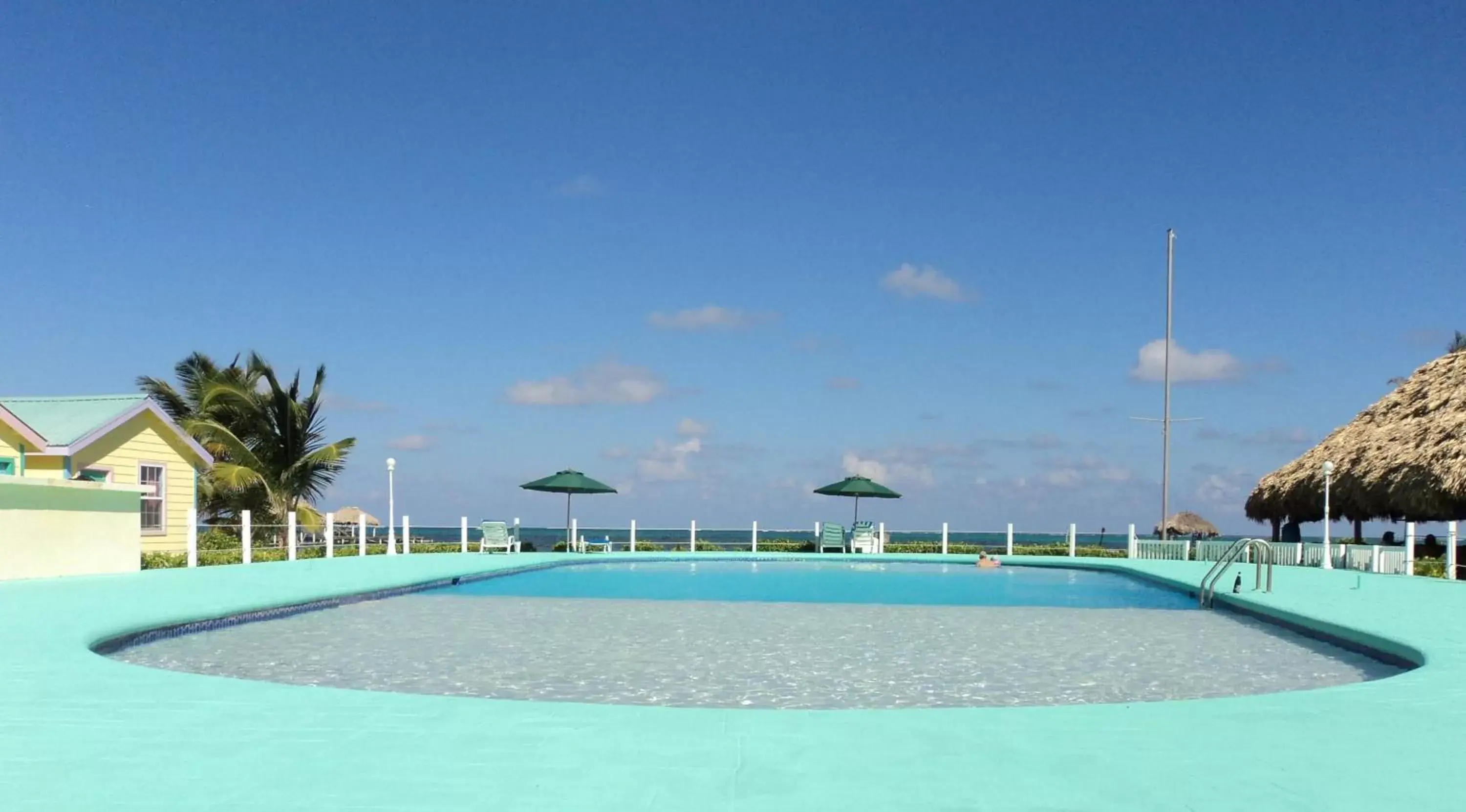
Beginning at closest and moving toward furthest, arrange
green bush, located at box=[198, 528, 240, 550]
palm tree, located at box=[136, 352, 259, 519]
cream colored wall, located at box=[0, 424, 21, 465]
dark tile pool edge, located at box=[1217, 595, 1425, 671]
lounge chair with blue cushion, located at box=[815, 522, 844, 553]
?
dark tile pool edge, located at box=[1217, 595, 1425, 671]
cream colored wall, located at box=[0, 424, 21, 465]
green bush, located at box=[198, 528, 240, 550]
palm tree, located at box=[136, 352, 259, 519]
lounge chair with blue cushion, located at box=[815, 522, 844, 553]

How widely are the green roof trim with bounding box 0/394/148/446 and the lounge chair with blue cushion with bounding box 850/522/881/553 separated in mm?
16468

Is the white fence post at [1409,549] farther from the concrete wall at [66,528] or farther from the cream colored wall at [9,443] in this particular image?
the cream colored wall at [9,443]

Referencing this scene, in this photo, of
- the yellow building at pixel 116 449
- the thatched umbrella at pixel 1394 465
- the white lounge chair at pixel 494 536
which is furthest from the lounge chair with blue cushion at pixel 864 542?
the yellow building at pixel 116 449

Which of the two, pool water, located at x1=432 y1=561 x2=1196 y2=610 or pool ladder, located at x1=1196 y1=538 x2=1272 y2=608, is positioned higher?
pool ladder, located at x1=1196 y1=538 x2=1272 y2=608

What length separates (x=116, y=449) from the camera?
57.1ft

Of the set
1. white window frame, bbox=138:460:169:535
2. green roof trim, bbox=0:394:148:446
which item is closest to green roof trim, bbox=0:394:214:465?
green roof trim, bbox=0:394:148:446

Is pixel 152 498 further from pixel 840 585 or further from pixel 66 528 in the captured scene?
pixel 840 585

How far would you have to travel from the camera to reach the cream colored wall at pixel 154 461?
56.2ft

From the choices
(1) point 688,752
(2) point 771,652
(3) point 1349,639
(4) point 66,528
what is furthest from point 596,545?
(1) point 688,752

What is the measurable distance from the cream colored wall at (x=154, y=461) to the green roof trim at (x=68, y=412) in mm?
253

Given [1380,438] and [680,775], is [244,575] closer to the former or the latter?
[680,775]

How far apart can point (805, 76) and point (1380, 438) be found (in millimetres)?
14694

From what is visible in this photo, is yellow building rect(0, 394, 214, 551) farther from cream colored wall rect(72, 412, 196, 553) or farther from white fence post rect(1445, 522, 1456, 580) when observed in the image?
white fence post rect(1445, 522, 1456, 580)

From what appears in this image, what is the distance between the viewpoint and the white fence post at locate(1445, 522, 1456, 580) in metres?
16.6
